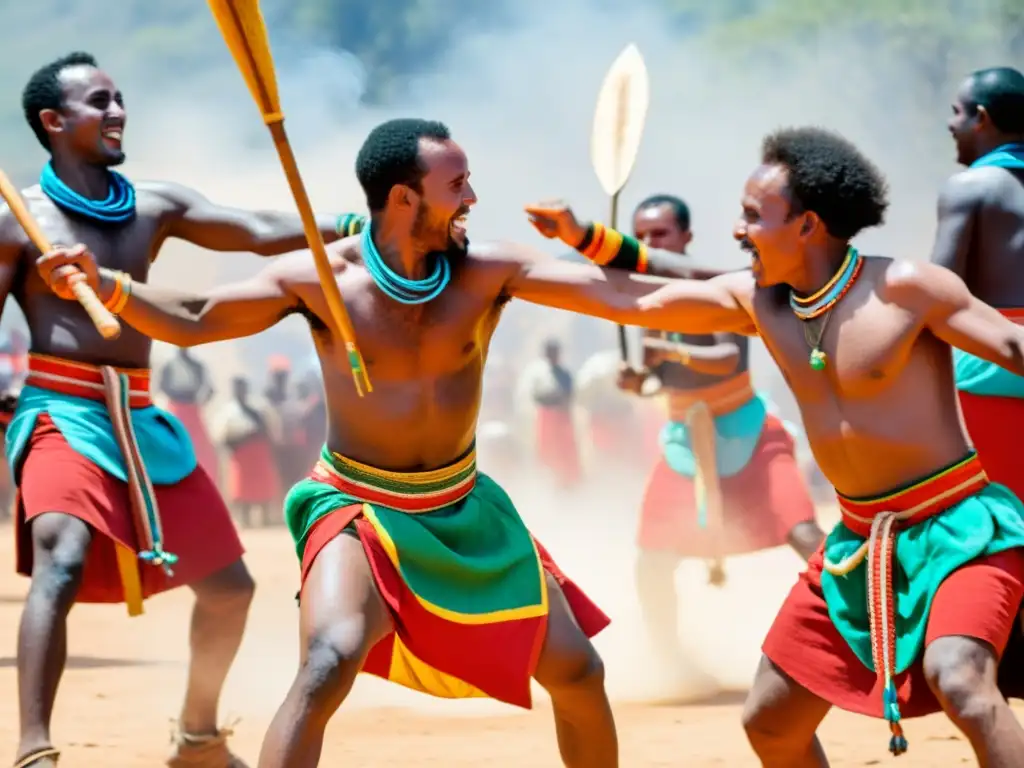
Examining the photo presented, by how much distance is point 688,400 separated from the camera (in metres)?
7.10

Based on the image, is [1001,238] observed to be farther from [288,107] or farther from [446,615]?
[288,107]

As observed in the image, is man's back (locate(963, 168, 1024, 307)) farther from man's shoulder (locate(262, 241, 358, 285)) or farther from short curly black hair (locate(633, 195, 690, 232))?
short curly black hair (locate(633, 195, 690, 232))

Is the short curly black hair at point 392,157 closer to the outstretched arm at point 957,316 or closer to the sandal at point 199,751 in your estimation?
the outstretched arm at point 957,316

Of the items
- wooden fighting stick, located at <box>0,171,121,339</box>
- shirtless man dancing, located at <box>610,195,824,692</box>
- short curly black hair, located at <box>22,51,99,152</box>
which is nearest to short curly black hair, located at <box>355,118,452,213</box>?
wooden fighting stick, located at <box>0,171,121,339</box>

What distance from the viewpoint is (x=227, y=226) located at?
5125 millimetres

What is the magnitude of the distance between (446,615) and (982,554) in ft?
4.00

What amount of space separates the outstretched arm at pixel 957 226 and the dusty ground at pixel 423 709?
65.4 inches

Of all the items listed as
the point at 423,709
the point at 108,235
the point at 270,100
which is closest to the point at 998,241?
the point at 270,100

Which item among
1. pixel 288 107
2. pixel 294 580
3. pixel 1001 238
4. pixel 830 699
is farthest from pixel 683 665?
pixel 288 107

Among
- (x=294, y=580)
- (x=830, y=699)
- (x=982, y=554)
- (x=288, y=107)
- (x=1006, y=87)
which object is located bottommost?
(x=294, y=580)

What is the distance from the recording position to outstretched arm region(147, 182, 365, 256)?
5098 mm

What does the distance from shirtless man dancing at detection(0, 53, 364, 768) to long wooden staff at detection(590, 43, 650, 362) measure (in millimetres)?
738

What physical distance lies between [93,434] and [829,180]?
2.21 meters

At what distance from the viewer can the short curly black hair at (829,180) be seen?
3881 millimetres
